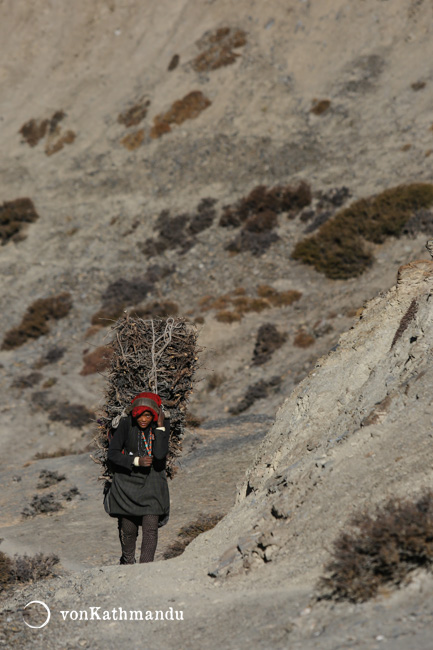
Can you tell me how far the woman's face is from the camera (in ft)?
26.3

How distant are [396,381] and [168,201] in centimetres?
3173

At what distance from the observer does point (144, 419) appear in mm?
8016

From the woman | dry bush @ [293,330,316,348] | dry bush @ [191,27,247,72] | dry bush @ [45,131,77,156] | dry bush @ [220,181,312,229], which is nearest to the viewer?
the woman

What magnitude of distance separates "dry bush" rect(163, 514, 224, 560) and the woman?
2479 mm

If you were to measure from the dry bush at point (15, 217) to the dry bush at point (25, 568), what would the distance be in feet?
106

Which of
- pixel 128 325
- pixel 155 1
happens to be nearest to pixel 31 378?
pixel 128 325

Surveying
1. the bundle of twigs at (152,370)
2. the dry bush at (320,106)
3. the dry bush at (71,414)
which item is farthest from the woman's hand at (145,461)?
the dry bush at (320,106)

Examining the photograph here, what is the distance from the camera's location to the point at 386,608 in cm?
497

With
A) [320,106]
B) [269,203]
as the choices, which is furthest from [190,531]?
[320,106]

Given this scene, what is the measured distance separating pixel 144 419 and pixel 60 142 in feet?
136

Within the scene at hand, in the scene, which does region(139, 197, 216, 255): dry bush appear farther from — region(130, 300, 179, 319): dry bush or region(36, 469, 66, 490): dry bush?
region(36, 469, 66, 490): dry bush

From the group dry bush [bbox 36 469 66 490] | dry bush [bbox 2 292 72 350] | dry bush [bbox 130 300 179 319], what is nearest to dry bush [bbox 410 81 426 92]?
dry bush [bbox 130 300 179 319]

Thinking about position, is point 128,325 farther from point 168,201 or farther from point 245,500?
point 168,201

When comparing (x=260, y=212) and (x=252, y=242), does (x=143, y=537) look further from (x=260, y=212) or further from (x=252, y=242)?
(x=260, y=212)
